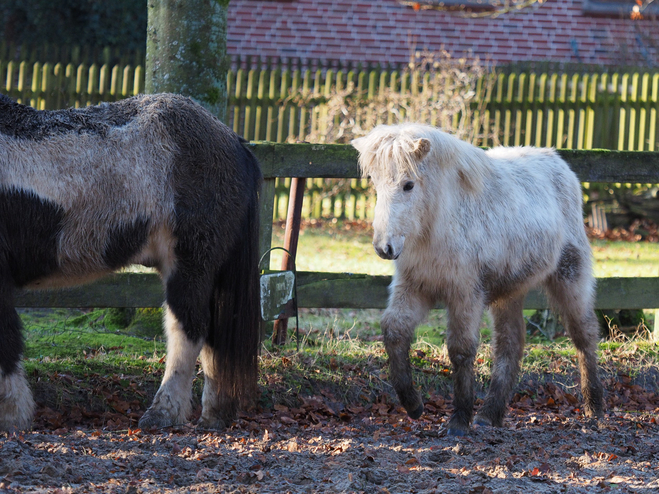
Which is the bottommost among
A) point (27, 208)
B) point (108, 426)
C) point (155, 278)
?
point (108, 426)

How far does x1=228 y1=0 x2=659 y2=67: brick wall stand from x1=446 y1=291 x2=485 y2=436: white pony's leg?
1084cm

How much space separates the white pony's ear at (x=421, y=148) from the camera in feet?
12.1

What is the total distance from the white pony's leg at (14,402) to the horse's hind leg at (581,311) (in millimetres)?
3182

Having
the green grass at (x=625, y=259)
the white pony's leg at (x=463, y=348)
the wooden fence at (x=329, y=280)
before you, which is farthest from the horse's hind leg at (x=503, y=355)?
the green grass at (x=625, y=259)

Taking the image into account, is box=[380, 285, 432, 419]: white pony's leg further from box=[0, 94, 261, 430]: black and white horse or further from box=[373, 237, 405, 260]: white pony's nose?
box=[0, 94, 261, 430]: black and white horse

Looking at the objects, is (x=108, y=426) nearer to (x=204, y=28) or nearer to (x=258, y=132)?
(x=204, y=28)

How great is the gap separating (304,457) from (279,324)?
201 centimetres

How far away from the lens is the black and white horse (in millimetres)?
3592

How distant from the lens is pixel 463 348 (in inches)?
154

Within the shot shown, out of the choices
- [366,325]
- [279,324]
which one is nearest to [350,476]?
[279,324]

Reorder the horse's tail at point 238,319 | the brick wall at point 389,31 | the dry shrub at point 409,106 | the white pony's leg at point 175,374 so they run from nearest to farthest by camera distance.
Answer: the white pony's leg at point 175,374 < the horse's tail at point 238,319 < the dry shrub at point 409,106 < the brick wall at point 389,31

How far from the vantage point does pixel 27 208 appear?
3.57 meters

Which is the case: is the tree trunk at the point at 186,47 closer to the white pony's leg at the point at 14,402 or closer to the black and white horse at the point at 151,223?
the black and white horse at the point at 151,223

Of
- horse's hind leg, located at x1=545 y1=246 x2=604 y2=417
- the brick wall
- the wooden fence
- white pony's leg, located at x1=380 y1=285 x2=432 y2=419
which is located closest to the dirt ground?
white pony's leg, located at x1=380 y1=285 x2=432 y2=419
